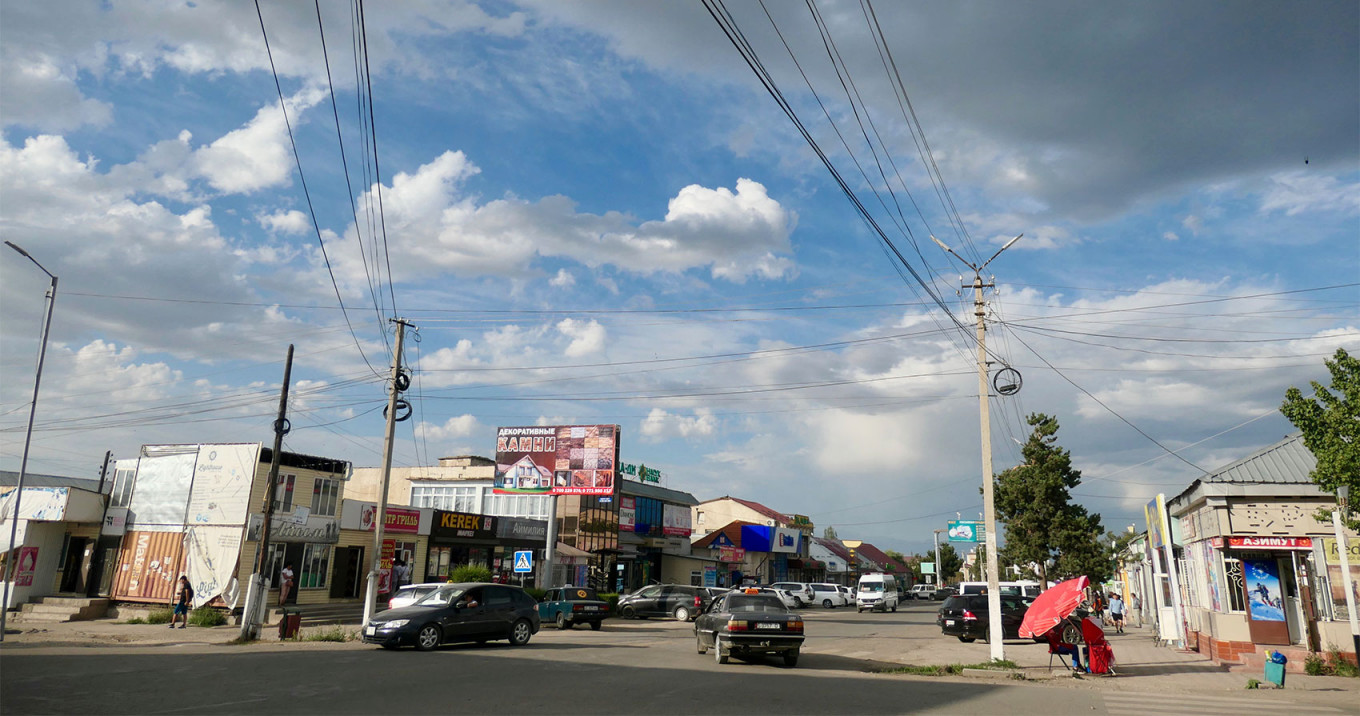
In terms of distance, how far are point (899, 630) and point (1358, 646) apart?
1801cm

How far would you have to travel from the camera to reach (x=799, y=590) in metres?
54.3

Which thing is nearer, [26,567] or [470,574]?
[26,567]

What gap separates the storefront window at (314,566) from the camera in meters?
31.8

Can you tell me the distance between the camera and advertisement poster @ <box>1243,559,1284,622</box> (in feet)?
61.3

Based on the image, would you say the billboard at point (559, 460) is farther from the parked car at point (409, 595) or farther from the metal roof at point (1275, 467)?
the metal roof at point (1275, 467)

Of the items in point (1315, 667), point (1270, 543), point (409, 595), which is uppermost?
point (1270, 543)

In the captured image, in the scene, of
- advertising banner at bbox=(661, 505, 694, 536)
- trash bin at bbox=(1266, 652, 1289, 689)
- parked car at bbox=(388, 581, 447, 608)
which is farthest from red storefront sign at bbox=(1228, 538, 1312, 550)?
advertising banner at bbox=(661, 505, 694, 536)

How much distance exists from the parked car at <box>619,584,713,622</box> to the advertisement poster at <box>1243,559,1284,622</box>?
862 inches

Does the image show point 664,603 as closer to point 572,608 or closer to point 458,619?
point 572,608

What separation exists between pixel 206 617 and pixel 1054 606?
83.2ft

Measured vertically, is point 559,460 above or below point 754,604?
above

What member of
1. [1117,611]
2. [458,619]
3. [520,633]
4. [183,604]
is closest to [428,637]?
[458,619]

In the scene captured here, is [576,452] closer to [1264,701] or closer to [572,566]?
[572,566]

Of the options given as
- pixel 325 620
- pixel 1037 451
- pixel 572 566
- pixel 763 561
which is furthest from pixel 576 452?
pixel 763 561
